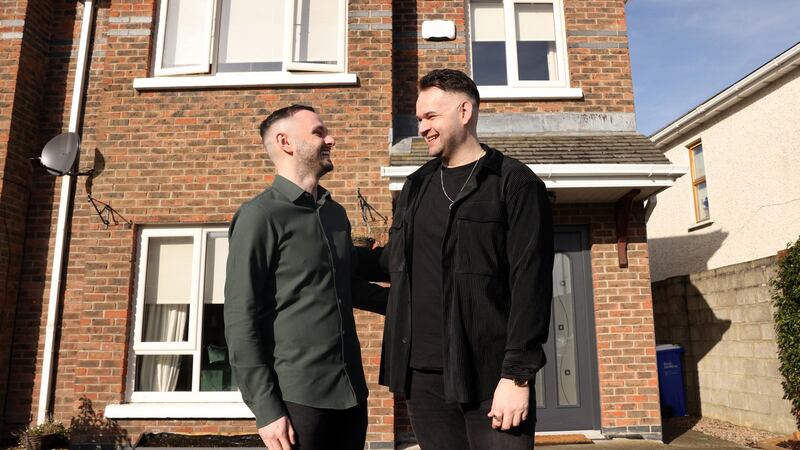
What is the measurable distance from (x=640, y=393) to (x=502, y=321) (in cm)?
511

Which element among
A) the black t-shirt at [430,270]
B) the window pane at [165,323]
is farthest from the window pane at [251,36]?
the black t-shirt at [430,270]

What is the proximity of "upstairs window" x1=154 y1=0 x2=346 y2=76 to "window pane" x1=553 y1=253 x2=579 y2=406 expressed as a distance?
362 centimetres

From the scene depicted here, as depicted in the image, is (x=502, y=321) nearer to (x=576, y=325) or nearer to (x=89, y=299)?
(x=576, y=325)

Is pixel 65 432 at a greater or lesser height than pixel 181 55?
lesser

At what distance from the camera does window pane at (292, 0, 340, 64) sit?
6.87 metres

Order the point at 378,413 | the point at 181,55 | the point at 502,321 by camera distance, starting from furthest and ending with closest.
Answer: the point at 181,55
the point at 378,413
the point at 502,321

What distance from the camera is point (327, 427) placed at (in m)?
2.19

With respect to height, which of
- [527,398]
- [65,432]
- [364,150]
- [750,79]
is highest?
[750,79]

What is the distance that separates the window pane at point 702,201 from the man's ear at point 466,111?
11314mm

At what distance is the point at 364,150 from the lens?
656cm

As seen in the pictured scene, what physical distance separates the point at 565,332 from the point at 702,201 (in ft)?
23.7

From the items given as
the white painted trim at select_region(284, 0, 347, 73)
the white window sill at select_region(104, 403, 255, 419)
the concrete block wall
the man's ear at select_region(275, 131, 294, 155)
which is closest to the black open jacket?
the man's ear at select_region(275, 131, 294, 155)

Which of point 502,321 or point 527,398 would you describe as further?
point 502,321

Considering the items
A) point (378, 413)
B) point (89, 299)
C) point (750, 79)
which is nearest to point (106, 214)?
point (89, 299)
